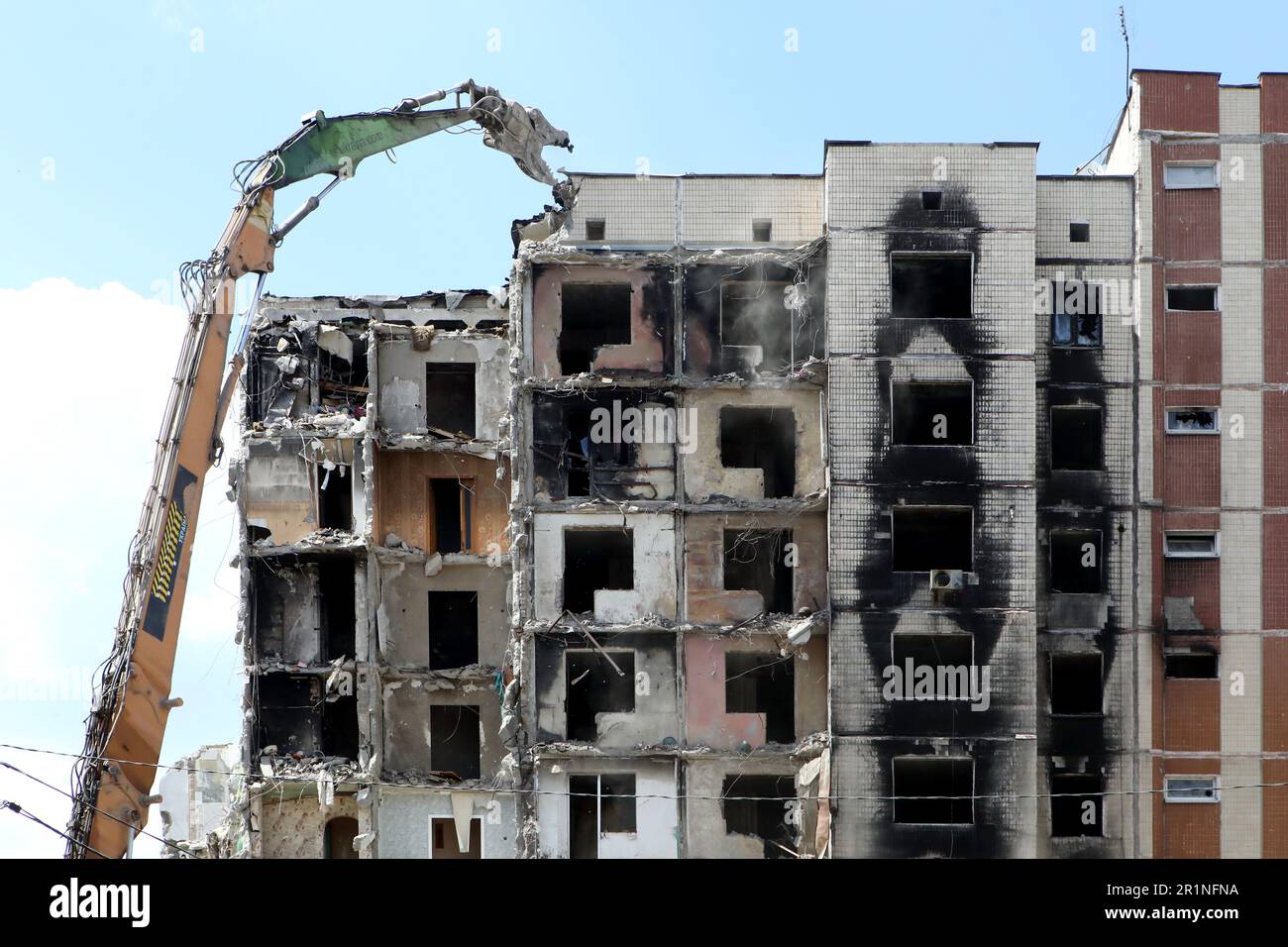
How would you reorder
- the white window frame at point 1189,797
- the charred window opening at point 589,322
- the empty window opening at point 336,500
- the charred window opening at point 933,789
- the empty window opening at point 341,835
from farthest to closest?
the empty window opening at point 336,500 → the empty window opening at point 341,835 → the charred window opening at point 589,322 → the white window frame at point 1189,797 → the charred window opening at point 933,789

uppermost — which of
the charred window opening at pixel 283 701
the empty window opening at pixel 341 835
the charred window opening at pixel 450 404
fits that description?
the charred window opening at pixel 450 404

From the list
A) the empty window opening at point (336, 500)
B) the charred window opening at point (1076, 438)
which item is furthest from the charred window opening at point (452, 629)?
the charred window opening at point (1076, 438)

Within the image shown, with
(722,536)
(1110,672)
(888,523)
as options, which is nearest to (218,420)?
(722,536)

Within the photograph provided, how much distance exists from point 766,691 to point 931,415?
7401 millimetres

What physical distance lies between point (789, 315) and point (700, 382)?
257 cm

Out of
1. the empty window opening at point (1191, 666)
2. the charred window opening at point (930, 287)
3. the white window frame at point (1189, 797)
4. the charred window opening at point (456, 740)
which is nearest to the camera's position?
the white window frame at point (1189, 797)

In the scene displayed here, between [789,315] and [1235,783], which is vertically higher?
[789,315]

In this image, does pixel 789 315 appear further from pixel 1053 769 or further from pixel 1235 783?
pixel 1235 783

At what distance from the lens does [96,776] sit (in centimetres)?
2164

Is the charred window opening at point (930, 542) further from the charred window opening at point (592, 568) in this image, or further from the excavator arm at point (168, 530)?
the excavator arm at point (168, 530)

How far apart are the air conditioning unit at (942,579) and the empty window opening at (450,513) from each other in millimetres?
11663

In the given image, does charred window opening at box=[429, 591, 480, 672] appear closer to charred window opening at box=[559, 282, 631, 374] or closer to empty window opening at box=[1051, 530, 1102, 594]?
charred window opening at box=[559, 282, 631, 374]

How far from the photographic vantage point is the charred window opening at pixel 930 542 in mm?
31875
